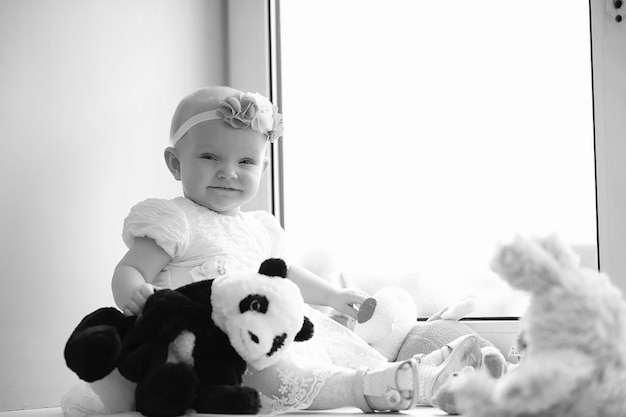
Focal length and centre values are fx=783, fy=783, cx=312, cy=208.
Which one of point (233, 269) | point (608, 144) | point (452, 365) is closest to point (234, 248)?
point (233, 269)

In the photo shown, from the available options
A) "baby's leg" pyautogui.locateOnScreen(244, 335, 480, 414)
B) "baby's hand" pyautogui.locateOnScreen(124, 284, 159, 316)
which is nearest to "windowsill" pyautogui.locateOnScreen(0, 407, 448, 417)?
"baby's leg" pyautogui.locateOnScreen(244, 335, 480, 414)

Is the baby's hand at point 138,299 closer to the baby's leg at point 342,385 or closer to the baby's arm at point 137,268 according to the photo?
the baby's arm at point 137,268

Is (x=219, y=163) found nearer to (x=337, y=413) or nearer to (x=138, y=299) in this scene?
(x=138, y=299)

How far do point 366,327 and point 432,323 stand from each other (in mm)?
125

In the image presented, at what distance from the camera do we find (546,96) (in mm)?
1545

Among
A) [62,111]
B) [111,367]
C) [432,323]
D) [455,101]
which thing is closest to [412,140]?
[455,101]

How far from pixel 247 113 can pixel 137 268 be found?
304 millimetres

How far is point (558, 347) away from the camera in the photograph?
71cm

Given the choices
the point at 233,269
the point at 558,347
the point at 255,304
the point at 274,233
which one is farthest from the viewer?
the point at 274,233

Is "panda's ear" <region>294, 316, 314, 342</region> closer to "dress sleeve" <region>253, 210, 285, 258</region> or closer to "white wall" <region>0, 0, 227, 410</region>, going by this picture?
"dress sleeve" <region>253, 210, 285, 258</region>

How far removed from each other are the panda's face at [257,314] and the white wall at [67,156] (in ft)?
1.57

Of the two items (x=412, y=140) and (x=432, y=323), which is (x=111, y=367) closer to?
(x=432, y=323)

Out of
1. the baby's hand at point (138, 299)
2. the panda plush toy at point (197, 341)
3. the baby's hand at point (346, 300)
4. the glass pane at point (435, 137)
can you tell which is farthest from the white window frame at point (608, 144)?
the baby's hand at point (138, 299)

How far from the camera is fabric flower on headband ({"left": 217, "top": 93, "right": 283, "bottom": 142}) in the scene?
125 centimetres
